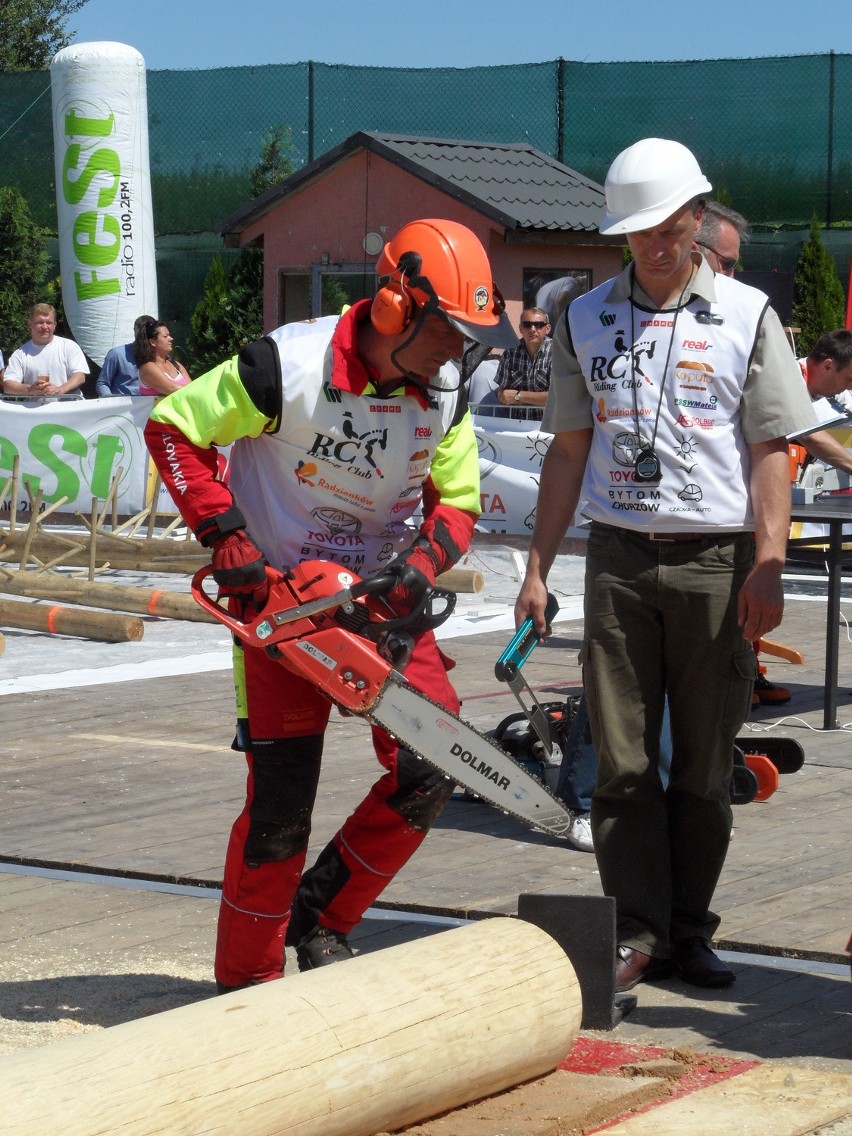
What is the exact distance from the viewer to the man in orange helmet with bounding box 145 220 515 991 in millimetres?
3732

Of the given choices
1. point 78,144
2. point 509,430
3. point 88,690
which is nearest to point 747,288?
point 88,690

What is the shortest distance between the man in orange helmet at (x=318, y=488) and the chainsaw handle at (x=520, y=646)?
21 cm

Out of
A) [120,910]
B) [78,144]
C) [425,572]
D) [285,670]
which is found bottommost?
[120,910]

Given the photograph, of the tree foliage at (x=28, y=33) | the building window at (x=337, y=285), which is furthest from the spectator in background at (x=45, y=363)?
the tree foliage at (x=28, y=33)

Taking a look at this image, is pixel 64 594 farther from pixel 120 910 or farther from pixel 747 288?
pixel 747 288

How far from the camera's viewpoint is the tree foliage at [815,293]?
1941 centimetres

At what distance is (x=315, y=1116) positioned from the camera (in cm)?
297

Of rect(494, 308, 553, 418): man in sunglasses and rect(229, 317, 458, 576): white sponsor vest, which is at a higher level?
rect(494, 308, 553, 418): man in sunglasses

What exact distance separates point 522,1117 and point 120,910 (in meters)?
1.89

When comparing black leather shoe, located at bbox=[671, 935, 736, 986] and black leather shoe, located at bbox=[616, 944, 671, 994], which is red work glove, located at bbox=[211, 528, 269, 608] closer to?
black leather shoe, located at bbox=[616, 944, 671, 994]

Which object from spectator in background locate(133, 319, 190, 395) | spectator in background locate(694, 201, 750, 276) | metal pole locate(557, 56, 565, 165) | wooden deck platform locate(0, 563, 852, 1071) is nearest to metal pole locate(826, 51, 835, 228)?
metal pole locate(557, 56, 565, 165)

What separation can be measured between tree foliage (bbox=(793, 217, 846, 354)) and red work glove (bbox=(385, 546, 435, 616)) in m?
16.3

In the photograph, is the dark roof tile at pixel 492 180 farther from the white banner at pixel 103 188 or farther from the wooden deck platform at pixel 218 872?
the wooden deck platform at pixel 218 872

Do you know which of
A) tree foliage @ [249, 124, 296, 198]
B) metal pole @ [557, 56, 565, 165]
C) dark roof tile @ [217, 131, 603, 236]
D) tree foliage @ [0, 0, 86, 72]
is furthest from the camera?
tree foliage @ [0, 0, 86, 72]
